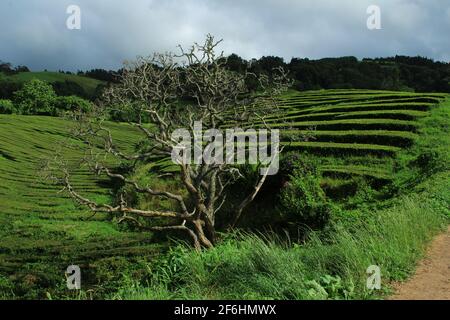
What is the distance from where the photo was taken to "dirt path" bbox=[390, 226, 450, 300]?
7.36 m

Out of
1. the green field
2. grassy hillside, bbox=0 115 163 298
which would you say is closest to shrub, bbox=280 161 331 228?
the green field

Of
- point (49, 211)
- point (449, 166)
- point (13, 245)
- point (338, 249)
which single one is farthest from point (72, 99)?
point (338, 249)

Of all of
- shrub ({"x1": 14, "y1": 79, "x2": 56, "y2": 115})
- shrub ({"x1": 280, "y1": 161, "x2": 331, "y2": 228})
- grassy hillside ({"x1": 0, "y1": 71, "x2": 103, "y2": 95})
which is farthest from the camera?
grassy hillside ({"x1": 0, "y1": 71, "x2": 103, "y2": 95})

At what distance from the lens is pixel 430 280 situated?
8055mm

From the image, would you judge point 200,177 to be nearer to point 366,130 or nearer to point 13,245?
point 13,245

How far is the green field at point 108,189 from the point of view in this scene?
2439 centimetres

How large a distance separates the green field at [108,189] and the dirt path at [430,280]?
14.4 metres

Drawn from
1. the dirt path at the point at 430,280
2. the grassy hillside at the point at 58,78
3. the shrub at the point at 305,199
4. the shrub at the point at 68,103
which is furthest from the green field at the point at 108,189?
the grassy hillside at the point at 58,78

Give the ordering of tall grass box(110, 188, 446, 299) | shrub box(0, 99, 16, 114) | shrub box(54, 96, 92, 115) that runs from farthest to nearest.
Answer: shrub box(0, 99, 16, 114), shrub box(54, 96, 92, 115), tall grass box(110, 188, 446, 299)

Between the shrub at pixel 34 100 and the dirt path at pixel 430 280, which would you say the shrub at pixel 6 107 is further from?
the dirt path at pixel 430 280

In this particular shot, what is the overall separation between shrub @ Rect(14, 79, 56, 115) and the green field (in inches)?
1765

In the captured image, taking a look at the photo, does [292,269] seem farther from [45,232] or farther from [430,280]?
[45,232]

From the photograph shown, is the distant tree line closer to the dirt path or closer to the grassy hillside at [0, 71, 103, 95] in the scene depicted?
the grassy hillside at [0, 71, 103, 95]

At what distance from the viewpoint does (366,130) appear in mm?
34719
